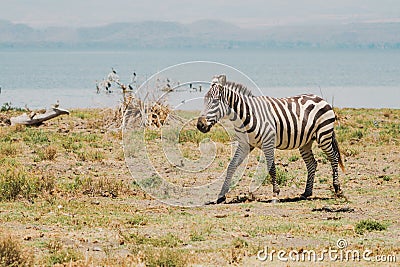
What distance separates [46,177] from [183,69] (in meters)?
3.24

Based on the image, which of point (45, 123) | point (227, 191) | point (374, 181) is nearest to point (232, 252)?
point (227, 191)

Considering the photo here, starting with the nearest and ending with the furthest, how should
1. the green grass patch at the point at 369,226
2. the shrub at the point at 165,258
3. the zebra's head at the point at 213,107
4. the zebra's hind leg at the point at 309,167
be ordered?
the shrub at the point at 165,258 < the green grass patch at the point at 369,226 < the zebra's head at the point at 213,107 < the zebra's hind leg at the point at 309,167

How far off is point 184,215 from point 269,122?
267 cm

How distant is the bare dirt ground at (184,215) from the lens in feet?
32.0

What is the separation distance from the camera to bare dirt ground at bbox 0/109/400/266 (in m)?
9.74

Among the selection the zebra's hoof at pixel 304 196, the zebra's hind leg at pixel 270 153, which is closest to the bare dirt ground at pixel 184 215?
the zebra's hoof at pixel 304 196

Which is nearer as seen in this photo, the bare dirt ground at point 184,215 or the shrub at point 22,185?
the bare dirt ground at point 184,215

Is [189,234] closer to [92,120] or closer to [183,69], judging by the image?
[183,69]

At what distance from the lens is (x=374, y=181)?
1600 centimetres

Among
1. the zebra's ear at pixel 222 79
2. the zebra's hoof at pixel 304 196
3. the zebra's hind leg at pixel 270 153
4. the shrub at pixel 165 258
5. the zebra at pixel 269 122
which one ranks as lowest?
the zebra's hoof at pixel 304 196

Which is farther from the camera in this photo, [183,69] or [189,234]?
[183,69]

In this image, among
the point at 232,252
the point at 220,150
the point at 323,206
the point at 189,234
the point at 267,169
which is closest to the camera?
the point at 232,252

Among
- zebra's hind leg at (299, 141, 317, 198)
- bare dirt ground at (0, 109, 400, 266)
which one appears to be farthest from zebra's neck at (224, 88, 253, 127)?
zebra's hind leg at (299, 141, 317, 198)

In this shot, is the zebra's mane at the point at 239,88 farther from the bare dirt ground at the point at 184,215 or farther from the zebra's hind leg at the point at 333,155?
the bare dirt ground at the point at 184,215
